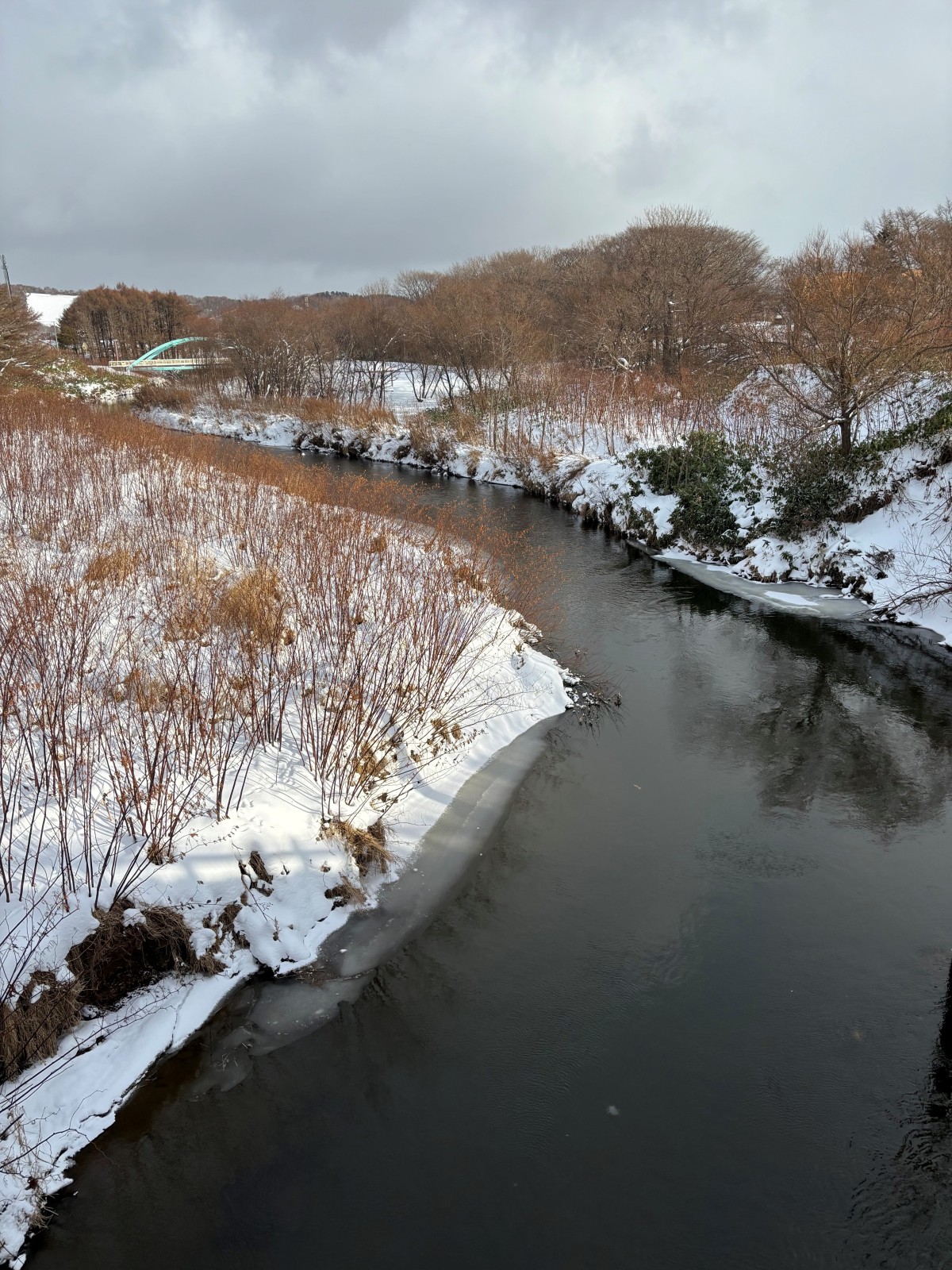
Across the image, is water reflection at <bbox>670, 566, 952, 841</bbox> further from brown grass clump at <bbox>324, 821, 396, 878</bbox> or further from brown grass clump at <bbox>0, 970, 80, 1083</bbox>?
brown grass clump at <bbox>0, 970, 80, 1083</bbox>

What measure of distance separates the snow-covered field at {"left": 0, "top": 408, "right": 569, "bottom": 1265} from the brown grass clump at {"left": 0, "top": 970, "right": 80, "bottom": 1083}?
0.02m

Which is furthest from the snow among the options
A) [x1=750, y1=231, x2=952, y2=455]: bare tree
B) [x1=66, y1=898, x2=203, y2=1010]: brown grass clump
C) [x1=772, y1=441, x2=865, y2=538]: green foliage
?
[x1=66, y1=898, x2=203, y2=1010]: brown grass clump

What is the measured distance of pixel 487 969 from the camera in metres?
4.80

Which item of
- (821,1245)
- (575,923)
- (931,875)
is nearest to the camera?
(821,1245)

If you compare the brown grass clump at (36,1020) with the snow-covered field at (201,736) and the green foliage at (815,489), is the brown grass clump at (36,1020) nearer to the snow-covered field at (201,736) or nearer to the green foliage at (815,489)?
the snow-covered field at (201,736)

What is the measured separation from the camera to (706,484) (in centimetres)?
1538

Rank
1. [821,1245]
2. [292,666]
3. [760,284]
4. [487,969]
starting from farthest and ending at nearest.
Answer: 1. [760,284]
2. [292,666]
3. [487,969]
4. [821,1245]

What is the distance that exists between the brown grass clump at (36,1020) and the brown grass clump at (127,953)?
0.34ft

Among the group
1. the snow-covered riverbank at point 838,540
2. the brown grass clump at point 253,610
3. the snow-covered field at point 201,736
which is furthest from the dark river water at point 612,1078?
the snow-covered riverbank at point 838,540

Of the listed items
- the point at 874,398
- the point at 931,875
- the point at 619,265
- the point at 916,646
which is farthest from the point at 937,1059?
the point at 619,265

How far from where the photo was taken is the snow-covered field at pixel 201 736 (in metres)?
4.03

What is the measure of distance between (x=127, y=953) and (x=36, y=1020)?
0.58 metres

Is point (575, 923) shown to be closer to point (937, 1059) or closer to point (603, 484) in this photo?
point (937, 1059)

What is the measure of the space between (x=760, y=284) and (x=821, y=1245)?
38068 mm
